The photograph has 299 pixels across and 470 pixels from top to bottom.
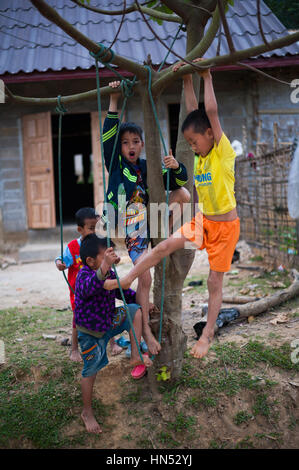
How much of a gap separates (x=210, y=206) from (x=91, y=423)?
5.48 ft

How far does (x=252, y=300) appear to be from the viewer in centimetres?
443

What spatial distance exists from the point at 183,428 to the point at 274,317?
1581 millimetres

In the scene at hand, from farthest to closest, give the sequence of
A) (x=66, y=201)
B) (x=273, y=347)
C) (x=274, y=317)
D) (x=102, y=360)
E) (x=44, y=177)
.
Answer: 1. (x=66, y=201)
2. (x=44, y=177)
3. (x=274, y=317)
4. (x=273, y=347)
5. (x=102, y=360)

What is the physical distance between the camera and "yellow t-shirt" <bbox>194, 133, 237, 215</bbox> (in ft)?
7.88

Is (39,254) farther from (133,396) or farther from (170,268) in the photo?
(170,268)

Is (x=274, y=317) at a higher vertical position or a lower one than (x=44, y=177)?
lower

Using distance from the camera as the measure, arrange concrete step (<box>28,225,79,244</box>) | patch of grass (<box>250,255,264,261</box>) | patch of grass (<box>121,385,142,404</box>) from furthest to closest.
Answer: concrete step (<box>28,225,79,244</box>) < patch of grass (<box>250,255,264,261</box>) < patch of grass (<box>121,385,142,404</box>)

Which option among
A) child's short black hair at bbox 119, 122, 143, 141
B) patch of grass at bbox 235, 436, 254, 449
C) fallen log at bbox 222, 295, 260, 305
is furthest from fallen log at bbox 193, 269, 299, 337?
child's short black hair at bbox 119, 122, 143, 141

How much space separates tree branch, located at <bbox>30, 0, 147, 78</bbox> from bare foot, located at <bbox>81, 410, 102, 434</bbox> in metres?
2.24

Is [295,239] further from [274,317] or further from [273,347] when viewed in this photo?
[273,347]

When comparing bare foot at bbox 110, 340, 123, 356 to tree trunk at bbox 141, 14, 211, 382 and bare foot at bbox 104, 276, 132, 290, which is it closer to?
tree trunk at bbox 141, 14, 211, 382

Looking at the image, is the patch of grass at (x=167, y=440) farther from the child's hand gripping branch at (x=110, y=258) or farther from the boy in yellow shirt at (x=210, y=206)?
the child's hand gripping branch at (x=110, y=258)
